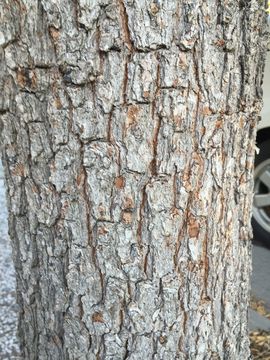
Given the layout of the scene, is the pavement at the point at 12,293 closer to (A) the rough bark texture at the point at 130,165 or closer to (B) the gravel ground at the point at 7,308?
(B) the gravel ground at the point at 7,308

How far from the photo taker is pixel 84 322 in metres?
1.64

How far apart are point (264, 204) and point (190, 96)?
10.4 ft

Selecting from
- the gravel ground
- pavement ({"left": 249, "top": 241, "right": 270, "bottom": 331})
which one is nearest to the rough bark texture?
the gravel ground

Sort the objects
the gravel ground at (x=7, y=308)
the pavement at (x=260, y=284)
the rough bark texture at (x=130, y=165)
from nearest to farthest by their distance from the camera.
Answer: the rough bark texture at (x=130, y=165)
the gravel ground at (x=7, y=308)
the pavement at (x=260, y=284)

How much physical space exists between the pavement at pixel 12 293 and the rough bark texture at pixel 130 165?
5.56 feet

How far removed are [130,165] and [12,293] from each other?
8.94ft

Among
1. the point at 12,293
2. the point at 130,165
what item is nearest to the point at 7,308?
the point at 12,293

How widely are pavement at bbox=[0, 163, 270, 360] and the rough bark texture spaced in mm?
1694

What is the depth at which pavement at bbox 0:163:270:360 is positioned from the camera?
10.9 ft

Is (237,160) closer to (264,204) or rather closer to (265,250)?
(264,204)

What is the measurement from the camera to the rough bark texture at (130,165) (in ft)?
4.50

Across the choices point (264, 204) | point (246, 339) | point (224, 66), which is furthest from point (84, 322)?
point (264, 204)

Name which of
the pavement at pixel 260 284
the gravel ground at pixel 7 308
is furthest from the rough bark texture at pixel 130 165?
the pavement at pixel 260 284

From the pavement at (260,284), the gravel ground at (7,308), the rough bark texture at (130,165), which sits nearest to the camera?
the rough bark texture at (130,165)
